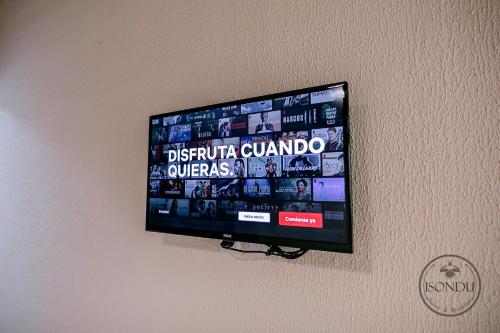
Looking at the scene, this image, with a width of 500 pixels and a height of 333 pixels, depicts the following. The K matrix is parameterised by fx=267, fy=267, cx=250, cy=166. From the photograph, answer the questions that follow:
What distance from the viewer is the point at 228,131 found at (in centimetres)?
116

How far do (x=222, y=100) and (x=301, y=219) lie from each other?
708 mm

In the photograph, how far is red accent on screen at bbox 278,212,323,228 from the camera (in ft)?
3.07

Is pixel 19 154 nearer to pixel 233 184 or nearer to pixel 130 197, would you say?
pixel 130 197

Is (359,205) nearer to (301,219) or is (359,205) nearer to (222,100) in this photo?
(301,219)

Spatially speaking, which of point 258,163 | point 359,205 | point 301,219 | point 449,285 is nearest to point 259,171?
point 258,163

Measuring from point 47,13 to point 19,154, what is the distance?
3.94 ft

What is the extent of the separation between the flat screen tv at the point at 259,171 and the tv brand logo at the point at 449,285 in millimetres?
285

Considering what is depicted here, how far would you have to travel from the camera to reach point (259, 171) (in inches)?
42.1

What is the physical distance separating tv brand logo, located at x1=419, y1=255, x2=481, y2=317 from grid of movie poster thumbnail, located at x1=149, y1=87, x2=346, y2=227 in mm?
335

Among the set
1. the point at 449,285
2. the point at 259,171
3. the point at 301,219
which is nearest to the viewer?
the point at 449,285

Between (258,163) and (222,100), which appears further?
(222,100)

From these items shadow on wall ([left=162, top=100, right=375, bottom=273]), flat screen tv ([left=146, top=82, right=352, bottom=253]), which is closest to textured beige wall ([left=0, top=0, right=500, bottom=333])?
shadow on wall ([left=162, top=100, right=375, bottom=273])

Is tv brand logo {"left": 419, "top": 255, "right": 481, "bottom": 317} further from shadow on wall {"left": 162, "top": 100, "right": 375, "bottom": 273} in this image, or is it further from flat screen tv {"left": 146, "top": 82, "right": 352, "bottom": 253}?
flat screen tv {"left": 146, "top": 82, "right": 352, "bottom": 253}

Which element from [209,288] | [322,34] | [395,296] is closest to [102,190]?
[209,288]
